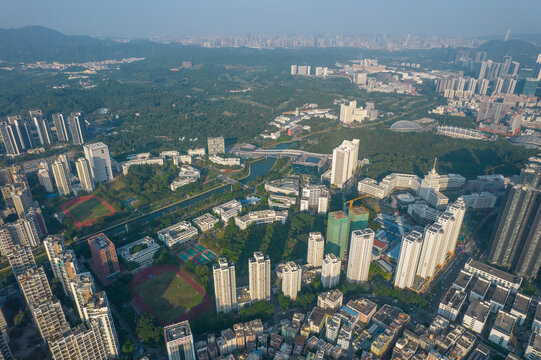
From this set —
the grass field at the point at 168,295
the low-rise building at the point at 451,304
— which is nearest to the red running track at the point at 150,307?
the grass field at the point at 168,295

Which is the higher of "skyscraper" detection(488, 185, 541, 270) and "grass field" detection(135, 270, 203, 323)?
"skyscraper" detection(488, 185, 541, 270)

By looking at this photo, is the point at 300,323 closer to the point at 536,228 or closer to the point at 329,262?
the point at 329,262

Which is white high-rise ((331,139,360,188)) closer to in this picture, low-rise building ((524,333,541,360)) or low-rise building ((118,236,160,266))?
low-rise building ((118,236,160,266))

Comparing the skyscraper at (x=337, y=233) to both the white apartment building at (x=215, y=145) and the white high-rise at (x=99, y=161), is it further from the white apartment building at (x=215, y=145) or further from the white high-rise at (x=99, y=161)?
the white high-rise at (x=99, y=161)

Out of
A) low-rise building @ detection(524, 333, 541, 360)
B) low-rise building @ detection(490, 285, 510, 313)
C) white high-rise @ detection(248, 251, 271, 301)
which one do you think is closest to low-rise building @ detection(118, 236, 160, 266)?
white high-rise @ detection(248, 251, 271, 301)

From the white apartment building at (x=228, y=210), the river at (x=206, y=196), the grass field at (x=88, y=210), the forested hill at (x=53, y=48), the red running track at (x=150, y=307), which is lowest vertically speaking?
the river at (x=206, y=196)

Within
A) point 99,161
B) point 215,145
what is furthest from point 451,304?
point 99,161

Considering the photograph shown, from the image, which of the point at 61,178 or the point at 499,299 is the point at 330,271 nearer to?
the point at 499,299
